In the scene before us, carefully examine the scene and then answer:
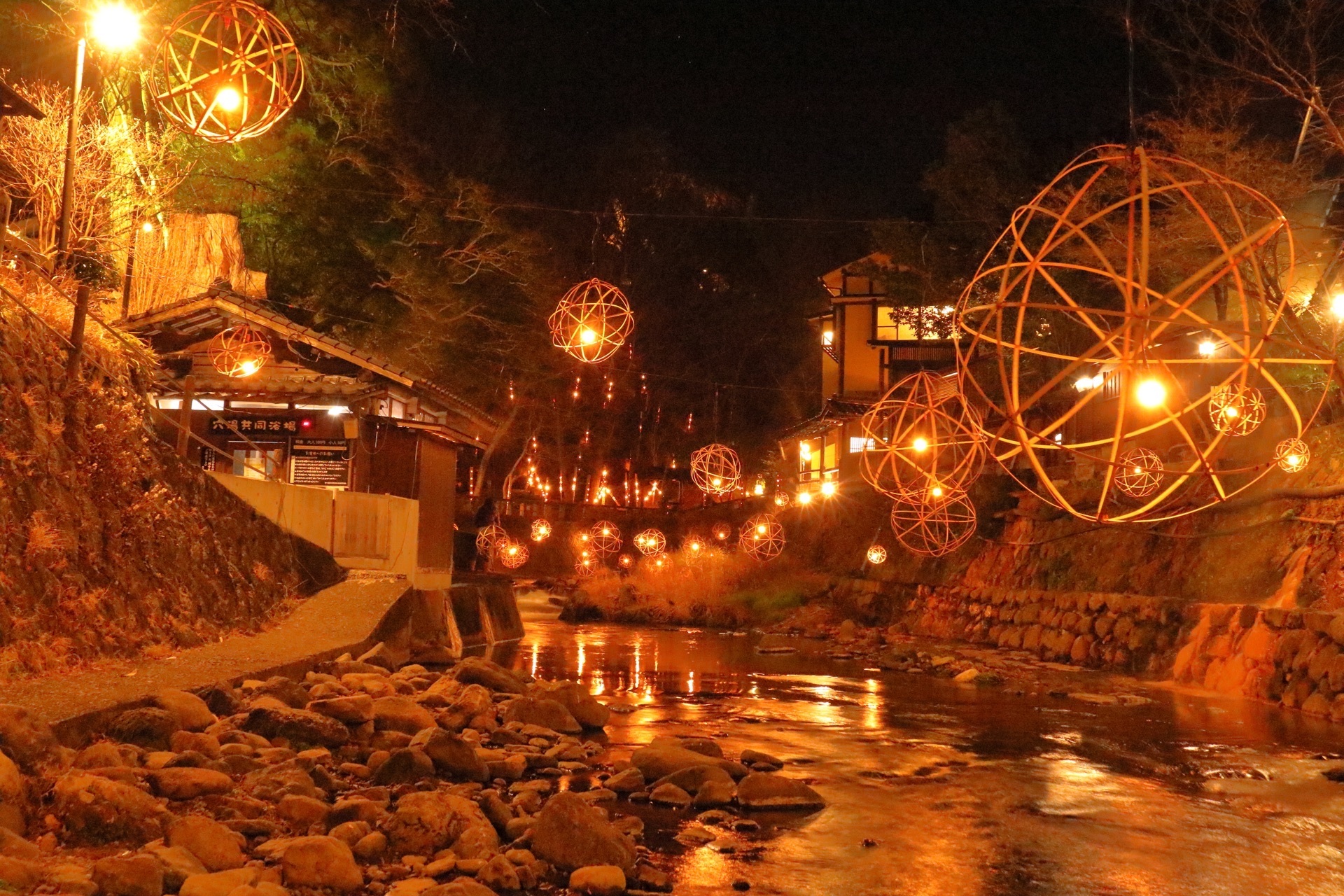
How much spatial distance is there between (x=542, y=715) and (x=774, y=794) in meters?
4.05

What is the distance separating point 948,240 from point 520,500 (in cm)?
2301

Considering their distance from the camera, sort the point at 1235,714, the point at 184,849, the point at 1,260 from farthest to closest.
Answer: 1. the point at 1235,714
2. the point at 1,260
3. the point at 184,849

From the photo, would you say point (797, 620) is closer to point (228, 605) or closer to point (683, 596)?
point (683, 596)

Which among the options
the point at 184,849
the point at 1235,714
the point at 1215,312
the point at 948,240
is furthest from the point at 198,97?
the point at 948,240

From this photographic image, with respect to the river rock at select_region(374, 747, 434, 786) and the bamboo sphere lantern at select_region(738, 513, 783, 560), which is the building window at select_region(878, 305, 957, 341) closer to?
the bamboo sphere lantern at select_region(738, 513, 783, 560)

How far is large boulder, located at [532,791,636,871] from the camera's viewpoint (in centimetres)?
806

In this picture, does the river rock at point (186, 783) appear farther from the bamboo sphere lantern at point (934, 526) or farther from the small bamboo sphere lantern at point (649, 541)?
the small bamboo sphere lantern at point (649, 541)

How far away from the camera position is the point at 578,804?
8.53 m

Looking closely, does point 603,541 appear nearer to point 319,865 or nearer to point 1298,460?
point 1298,460

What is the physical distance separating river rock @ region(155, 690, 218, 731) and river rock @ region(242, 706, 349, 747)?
0.43 meters

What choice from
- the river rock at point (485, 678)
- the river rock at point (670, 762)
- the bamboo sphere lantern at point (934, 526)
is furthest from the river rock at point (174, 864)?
the bamboo sphere lantern at point (934, 526)

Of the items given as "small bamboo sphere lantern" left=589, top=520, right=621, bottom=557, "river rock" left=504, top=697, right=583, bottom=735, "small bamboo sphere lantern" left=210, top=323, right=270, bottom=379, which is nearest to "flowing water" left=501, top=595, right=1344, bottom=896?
"river rock" left=504, top=697, right=583, bottom=735

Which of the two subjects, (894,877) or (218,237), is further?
(218,237)

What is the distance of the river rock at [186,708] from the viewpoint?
915cm
